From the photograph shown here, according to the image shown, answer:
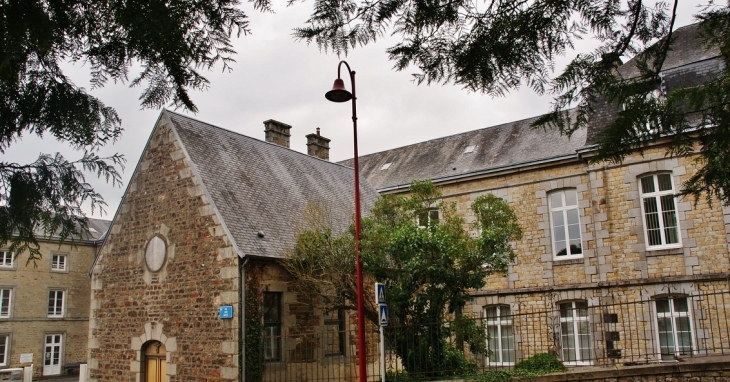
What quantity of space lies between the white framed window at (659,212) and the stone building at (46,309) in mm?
26071

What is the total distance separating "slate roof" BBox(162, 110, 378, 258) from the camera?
1422 centimetres

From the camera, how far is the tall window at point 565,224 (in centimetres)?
1756

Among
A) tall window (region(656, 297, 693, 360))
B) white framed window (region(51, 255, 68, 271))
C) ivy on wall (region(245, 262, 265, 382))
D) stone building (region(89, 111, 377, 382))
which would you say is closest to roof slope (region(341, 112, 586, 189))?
tall window (region(656, 297, 693, 360))

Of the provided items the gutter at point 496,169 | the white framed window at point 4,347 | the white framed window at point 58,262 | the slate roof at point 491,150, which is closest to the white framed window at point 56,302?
the white framed window at point 58,262

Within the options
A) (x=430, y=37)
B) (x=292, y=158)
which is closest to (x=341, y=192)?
(x=292, y=158)

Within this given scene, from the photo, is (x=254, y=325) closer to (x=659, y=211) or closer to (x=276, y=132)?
(x=276, y=132)

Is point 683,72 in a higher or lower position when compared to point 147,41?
higher

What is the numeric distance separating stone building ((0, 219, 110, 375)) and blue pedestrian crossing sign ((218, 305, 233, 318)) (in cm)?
2059

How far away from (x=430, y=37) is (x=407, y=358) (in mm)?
9076

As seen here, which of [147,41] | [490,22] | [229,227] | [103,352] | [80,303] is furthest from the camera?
[80,303]

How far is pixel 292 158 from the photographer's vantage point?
2008cm

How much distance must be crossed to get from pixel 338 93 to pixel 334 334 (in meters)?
7.11

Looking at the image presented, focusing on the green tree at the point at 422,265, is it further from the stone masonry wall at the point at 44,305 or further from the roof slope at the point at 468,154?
the stone masonry wall at the point at 44,305

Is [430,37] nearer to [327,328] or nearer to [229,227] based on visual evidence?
[229,227]
